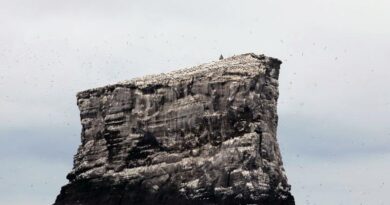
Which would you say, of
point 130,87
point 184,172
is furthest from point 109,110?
point 184,172

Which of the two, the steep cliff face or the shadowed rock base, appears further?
the steep cliff face

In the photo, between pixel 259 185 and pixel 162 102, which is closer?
pixel 259 185

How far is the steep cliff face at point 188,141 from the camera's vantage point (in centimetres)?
17662

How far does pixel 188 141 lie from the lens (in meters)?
182

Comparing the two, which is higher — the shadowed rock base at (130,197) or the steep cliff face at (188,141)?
the steep cliff face at (188,141)

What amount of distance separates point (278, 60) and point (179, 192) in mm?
20642

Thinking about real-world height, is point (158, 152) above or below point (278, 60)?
below

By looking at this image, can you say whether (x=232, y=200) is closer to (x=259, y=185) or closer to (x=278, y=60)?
(x=259, y=185)

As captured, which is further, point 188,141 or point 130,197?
point 130,197

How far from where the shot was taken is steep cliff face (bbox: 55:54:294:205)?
177 meters

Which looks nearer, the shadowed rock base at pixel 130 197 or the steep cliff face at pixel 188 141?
the shadowed rock base at pixel 130 197

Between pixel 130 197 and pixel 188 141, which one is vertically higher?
pixel 188 141

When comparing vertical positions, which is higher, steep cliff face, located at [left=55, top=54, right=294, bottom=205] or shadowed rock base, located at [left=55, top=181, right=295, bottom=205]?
steep cliff face, located at [left=55, top=54, right=294, bottom=205]

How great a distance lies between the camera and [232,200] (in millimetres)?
174500
